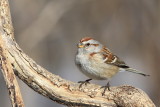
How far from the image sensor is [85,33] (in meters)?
10.8

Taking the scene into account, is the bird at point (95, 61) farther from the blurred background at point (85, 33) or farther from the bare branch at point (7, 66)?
the blurred background at point (85, 33)

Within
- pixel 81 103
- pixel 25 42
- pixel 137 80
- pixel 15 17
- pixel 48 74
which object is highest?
pixel 15 17

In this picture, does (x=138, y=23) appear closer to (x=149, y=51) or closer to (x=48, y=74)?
(x=149, y=51)

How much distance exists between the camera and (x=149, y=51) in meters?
10.5

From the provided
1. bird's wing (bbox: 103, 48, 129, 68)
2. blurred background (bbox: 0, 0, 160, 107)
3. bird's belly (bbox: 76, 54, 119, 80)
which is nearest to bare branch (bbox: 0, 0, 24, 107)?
bird's belly (bbox: 76, 54, 119, 80)

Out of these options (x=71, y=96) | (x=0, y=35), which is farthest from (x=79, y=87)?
(x=0, y=35)

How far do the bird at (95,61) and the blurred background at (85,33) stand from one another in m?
3.73

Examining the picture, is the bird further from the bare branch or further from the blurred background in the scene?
the blurred background

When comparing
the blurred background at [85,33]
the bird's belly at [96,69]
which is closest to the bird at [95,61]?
the bird's belly at [96,69]

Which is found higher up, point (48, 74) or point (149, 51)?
point (149, 51)

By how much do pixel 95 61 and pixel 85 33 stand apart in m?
5.29

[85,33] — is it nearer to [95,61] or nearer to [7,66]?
[95,61]

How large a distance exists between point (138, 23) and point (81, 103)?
20.6ft

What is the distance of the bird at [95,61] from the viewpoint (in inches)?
215
